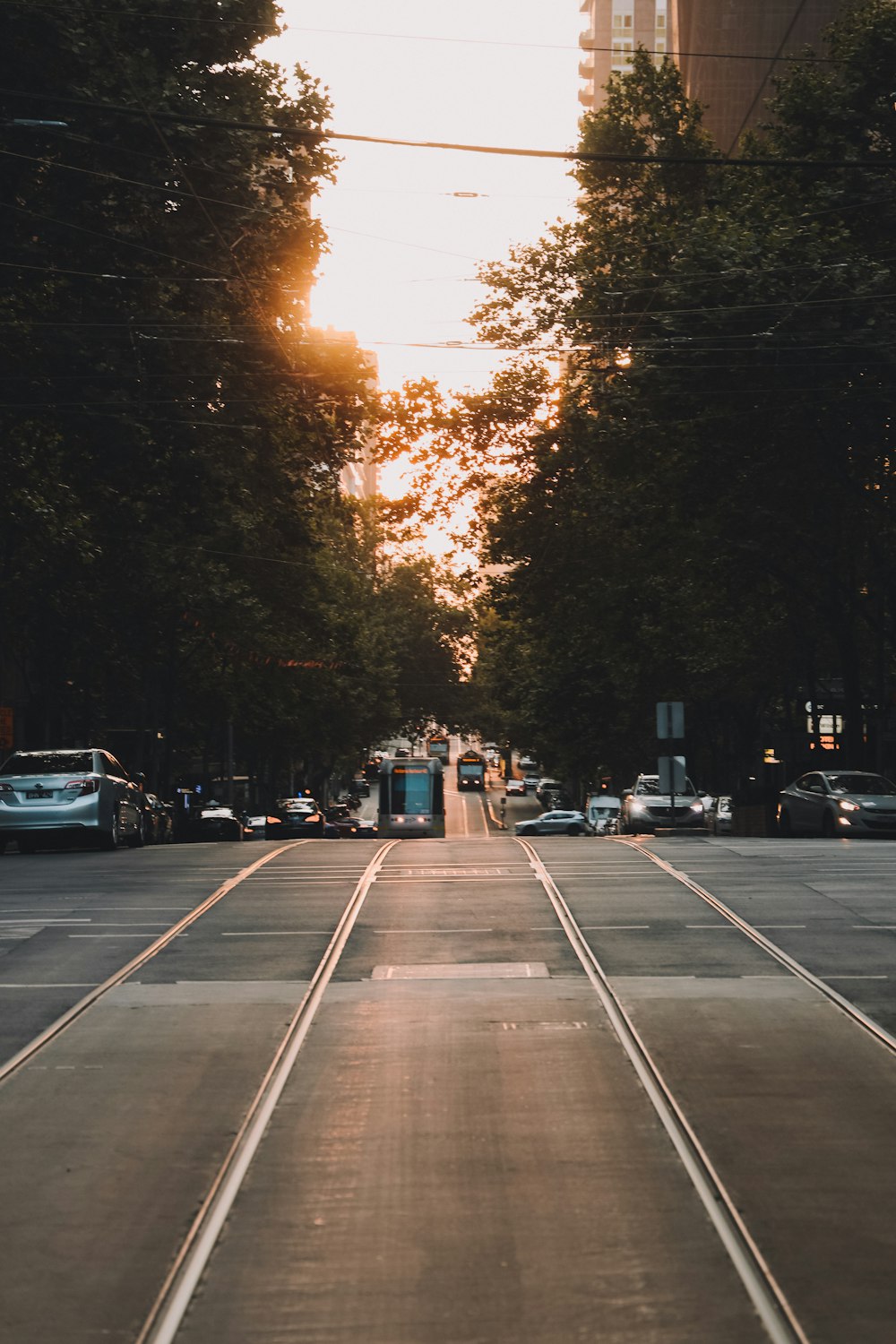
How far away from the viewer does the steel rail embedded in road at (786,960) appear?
1050cm

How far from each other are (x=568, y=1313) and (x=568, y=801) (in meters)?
98.9

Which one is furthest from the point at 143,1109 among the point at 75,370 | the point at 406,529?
the point at 406,529

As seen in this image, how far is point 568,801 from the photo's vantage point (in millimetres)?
103812

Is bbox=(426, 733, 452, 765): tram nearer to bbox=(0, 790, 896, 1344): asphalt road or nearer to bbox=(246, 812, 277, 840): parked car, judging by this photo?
bbox=(246, 812, 277, 840): parked car

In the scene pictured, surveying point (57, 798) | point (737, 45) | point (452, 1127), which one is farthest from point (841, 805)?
point (737, 45)

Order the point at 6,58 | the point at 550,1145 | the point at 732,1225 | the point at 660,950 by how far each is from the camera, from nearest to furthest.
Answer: the point at 732,1225 → the point at 550,1145 → the point at 660,950 → the point at 6,58

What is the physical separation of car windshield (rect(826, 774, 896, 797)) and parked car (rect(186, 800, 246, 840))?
754 inches

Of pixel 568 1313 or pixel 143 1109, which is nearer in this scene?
pixel 568 1313

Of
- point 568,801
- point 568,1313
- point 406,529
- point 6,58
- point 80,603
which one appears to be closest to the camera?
point 568,1313

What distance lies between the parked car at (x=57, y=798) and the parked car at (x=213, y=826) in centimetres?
1917

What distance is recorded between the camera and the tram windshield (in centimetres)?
5428

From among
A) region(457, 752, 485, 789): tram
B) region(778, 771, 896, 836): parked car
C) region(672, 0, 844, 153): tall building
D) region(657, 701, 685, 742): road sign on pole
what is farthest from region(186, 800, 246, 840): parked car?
region(457, 752, 485, 789): tram

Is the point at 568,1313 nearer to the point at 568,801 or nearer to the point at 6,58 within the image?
the point at 6,58

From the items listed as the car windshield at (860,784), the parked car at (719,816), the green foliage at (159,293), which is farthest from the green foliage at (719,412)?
the green foliage at (159,293)
